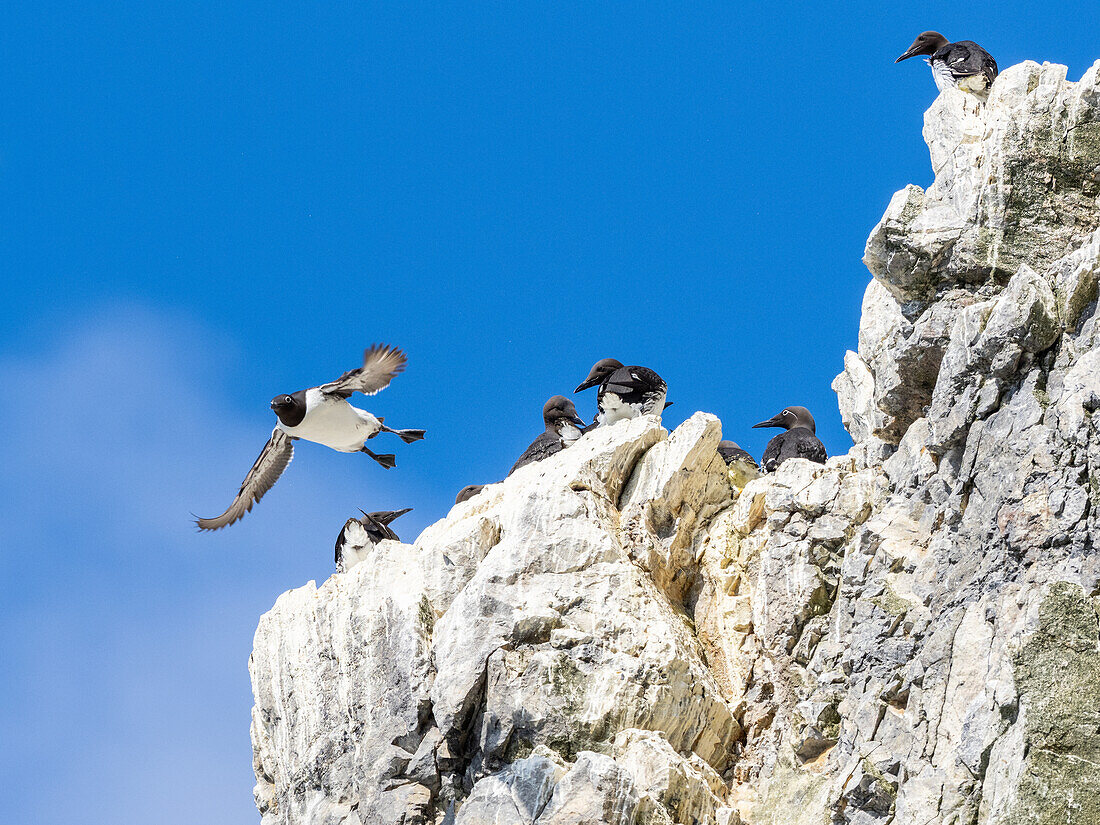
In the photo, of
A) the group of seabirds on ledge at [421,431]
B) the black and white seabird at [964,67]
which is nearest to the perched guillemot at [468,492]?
the group of seabirds on ledge at [421,431]

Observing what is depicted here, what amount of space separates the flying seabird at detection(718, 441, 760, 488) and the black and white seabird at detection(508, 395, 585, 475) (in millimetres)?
2591

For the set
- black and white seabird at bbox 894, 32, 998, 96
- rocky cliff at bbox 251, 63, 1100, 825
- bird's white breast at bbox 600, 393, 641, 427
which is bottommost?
rocky cliff at bbox 251, 63, 1100, 825

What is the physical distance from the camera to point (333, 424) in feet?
58.0

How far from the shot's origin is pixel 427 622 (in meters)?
16.4

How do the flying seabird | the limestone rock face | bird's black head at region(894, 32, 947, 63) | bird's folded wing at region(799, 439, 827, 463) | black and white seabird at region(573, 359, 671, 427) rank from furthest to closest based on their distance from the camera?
bird's black head at region(894, 32, 947, 63) → black and white seabird at region(573, 359, 671, 427) → bird's folded wing at region(799, 439, 827, 463) → the flying seabird → the limestone rock face

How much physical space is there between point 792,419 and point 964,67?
22.2ft

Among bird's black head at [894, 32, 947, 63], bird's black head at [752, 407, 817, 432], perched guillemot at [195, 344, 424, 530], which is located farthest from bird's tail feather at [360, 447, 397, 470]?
bird's black head at [894, 32, 947, 63]

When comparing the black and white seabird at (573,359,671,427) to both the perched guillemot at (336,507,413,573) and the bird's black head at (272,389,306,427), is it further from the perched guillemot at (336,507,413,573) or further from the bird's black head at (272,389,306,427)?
the bird's black head at (272,389,306,427)

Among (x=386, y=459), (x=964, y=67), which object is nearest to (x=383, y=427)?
(x=386, y=459)

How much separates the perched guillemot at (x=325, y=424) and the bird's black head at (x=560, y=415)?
3.37m

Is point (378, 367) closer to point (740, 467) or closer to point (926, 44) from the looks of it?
point (740, 467)

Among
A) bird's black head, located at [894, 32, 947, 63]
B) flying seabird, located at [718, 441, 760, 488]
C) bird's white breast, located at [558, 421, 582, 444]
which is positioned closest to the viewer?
flying seabird, located at [718, 441, 760, 488]

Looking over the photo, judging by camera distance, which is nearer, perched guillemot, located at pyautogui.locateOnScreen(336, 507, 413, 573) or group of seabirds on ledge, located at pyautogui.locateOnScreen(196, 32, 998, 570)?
group of seabirds on ledge, located at pyautogui.locateOnScreen(196, 32, 998, 570)

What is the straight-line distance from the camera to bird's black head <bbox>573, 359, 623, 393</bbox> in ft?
69.9
